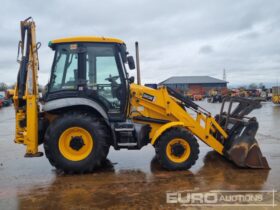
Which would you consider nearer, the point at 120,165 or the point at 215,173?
the point at 215,173

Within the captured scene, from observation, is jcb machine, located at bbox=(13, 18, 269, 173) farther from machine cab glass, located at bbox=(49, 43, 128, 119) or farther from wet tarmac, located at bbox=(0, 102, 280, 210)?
wet tarmac, located at bbox=(0, 102, 280, 210)

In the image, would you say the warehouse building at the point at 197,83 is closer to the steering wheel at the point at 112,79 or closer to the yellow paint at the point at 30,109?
the steering wheel at the point at 112,79

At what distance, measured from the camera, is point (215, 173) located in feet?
21.1

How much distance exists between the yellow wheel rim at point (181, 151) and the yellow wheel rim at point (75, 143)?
1.58m

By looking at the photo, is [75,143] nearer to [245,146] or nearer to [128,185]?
[128,185]

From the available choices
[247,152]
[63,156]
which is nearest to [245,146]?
[247,152]

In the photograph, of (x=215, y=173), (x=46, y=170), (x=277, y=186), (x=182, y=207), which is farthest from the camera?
(x=46, y=170)

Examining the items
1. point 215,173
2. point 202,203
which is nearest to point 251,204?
point 202,203

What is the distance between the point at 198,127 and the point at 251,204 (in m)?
2.50

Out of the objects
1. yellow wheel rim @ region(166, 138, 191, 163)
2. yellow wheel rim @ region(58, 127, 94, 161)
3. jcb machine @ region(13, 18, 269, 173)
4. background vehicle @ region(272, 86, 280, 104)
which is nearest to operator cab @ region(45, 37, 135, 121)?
jcb machine @ region(13, 18, 269, 173)

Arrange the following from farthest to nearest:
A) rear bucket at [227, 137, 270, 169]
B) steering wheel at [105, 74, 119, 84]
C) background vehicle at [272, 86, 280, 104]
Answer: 1. background vehicle at [272, 86, 280, 104]
2. steering wheel at [105, 74, 119, 84]
3. rear bucket at [227, 137, 270, 169]

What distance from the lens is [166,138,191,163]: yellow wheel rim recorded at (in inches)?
262

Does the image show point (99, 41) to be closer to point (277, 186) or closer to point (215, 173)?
point (215, 173)

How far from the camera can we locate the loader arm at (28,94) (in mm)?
6527
